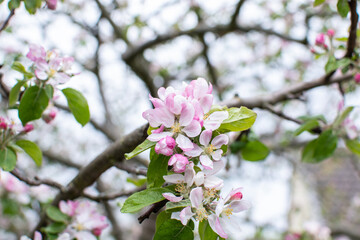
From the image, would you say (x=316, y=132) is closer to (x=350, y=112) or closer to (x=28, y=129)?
(x=350, y=112)

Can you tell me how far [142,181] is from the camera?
1.31 m

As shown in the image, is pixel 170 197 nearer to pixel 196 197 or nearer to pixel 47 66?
pixel 196 197

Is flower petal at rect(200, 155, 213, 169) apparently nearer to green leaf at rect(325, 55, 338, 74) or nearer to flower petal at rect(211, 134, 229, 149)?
flower petal at rect(211, 134, 229, 149)

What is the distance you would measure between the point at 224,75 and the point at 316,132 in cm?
342

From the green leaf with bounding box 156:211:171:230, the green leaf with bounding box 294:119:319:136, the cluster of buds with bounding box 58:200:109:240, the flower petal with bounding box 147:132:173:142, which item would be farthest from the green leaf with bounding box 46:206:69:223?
the green leaf with bounding box 294:119:319:136

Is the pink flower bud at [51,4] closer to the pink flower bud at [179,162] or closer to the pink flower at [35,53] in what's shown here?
the pink flower at [35,53]

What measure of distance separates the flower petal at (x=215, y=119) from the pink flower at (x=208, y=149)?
0.02 meters

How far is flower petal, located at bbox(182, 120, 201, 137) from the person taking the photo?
2.63ft

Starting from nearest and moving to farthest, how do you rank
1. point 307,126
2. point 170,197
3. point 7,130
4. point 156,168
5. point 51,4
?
1. point 170,197
2. point 156,168
3. point 7,130
4. point 51,4
5. point 307,126

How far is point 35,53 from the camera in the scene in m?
1.12

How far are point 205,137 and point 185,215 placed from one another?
20cm

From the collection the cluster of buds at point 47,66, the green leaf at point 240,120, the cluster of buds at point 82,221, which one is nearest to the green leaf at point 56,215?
the cluster of buds at point 82,221

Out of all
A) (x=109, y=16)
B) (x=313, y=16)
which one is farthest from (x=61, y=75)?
(x=313, y=16)

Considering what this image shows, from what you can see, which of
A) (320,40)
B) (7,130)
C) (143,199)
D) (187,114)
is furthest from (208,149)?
(320,40)
